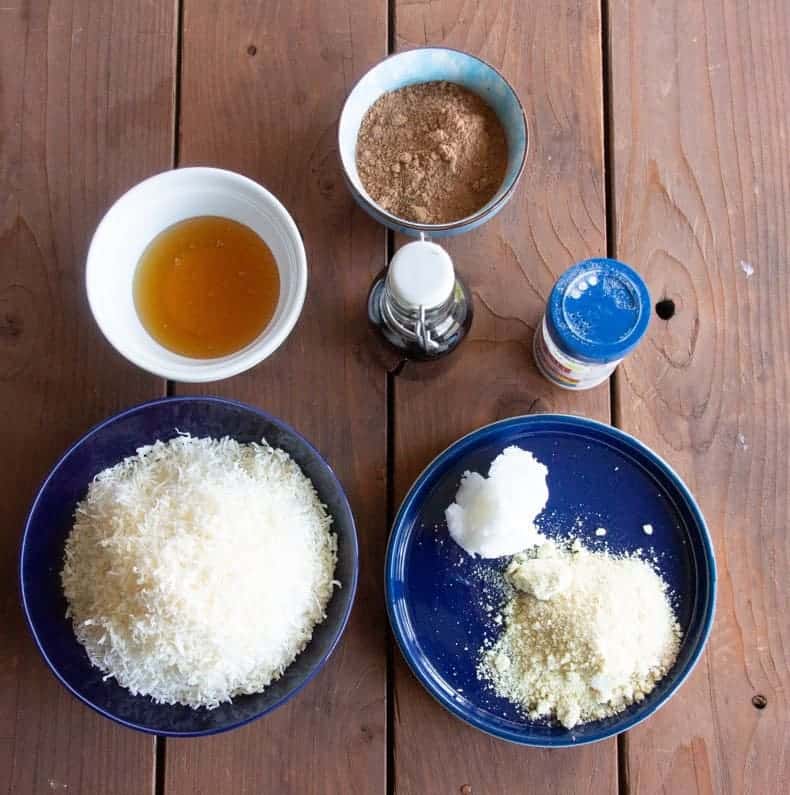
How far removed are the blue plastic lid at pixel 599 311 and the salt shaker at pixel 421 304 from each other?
0.34 ft

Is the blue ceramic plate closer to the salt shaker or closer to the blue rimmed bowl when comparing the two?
the salt shaker

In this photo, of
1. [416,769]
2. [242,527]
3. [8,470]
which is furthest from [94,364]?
[416,769]

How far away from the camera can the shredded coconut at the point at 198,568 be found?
760 mm

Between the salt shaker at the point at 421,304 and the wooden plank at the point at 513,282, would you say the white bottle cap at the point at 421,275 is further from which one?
the wooden plank at the point at 513,282

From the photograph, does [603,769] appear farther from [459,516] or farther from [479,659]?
[459,516]

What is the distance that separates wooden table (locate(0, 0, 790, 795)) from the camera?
34.7 inches

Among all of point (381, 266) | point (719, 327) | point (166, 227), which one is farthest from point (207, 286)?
point (719, 327)

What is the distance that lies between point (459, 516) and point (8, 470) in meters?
0.47

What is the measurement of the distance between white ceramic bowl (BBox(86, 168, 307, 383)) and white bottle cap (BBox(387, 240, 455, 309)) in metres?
0.09

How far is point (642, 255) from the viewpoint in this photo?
3.06ft

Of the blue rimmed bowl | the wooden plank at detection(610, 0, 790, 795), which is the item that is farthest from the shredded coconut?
the wooden plank at detection(610, 0, 790, 795)

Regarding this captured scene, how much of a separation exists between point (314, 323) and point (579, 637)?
1.36 ft

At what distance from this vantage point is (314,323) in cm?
91

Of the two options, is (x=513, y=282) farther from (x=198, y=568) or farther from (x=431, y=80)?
(x=198, y=568)
